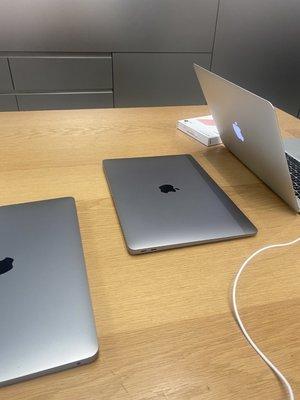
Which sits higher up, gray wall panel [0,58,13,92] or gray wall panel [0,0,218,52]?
gray wall panel [0,0,218,52]

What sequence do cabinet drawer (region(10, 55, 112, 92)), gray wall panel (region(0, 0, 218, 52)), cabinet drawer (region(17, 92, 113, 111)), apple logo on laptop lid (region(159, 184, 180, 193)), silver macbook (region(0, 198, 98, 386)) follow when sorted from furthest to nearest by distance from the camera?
1. cabinet drawer (region(17, 92, 113, 111))
2. cabinet drawer (region(10, 55, 112, 92))
3. gray wall panel (region(0, 0, 218, 52))
4. apple logo on laptop lid (region(159, 184, 180, 193))
5. silver macbook (region(0, 198, 98, 386))

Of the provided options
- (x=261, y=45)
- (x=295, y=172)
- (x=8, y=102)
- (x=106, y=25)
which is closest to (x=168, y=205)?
(x=295, y=172)

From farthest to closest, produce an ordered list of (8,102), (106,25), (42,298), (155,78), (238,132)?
(155,78)
(8,102)
(106,25)
(238,132)
(42,298)

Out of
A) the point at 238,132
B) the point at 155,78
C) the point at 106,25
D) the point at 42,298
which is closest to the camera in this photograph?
the point at 42,298

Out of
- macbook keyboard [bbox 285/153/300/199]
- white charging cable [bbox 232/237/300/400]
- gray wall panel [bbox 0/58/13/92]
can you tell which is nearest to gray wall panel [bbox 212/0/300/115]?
gray wall panel [bbox 0/58/13/92]

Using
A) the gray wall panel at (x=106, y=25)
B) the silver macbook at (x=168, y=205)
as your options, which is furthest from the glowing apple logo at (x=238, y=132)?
the gray wall panel at (x=106, y=25)

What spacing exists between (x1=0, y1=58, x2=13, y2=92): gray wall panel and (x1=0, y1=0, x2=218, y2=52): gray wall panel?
0.25ft

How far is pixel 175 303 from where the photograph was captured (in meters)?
0.41

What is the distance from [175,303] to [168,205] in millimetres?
200

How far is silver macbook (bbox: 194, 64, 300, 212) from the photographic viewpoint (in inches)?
20.4

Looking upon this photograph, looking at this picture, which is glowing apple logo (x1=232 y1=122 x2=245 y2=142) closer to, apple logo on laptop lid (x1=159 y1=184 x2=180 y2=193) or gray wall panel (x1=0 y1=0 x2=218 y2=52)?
apple logo on laptop lid (x1=159 y1=184 x2=180 y2=193)

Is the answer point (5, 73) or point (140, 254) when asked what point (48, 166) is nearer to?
point (140, 254)

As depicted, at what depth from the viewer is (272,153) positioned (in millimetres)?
548

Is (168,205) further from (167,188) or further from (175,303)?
(175,303)
